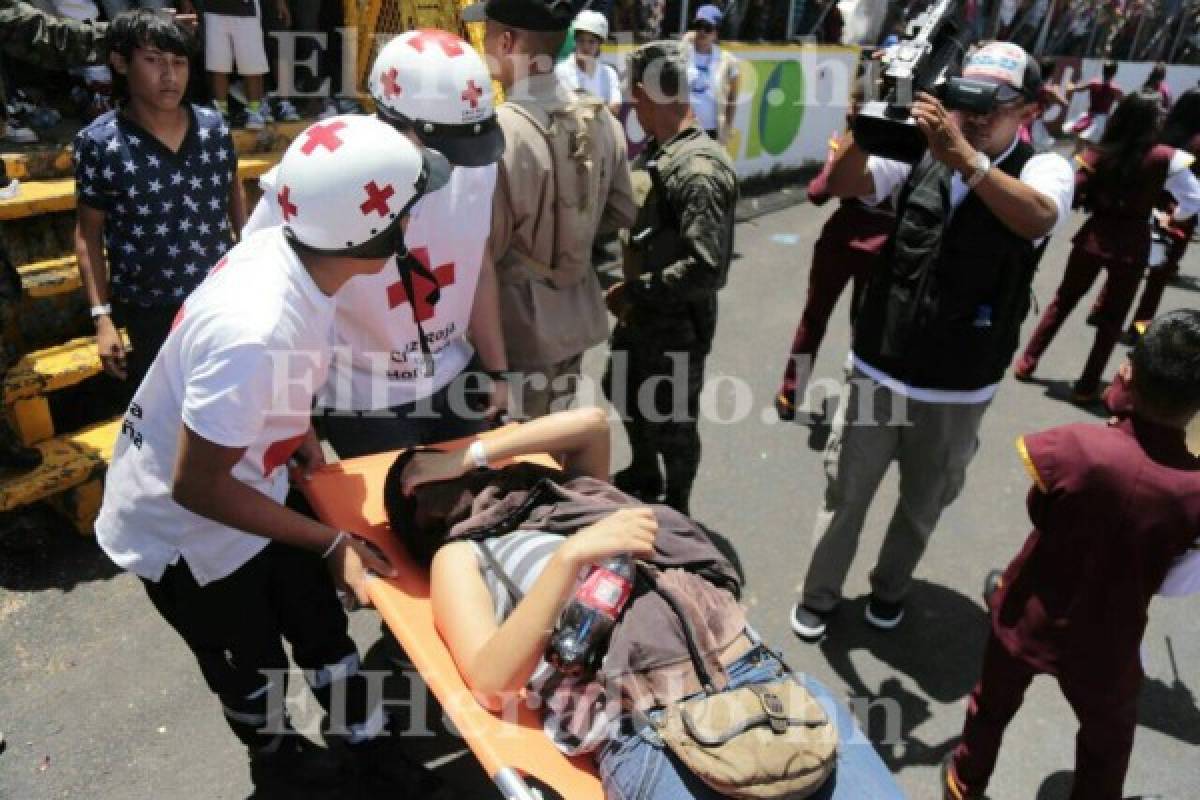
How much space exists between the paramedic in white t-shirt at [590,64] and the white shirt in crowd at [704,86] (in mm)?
815

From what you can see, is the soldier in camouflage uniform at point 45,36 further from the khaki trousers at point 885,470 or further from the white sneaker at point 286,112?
the khaki trousers at point 885,470

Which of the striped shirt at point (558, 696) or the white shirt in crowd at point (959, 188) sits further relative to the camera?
the white shirt in crowd at point (959, 188)

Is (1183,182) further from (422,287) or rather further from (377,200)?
(377,200)

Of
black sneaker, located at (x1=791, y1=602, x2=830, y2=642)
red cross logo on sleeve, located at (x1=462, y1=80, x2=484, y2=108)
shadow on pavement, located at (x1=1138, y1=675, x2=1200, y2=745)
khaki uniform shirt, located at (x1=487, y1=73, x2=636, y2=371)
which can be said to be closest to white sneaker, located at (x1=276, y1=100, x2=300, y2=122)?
khaki uniform shirt, located at (x1=487, y1=73, x2=636, y2=371)

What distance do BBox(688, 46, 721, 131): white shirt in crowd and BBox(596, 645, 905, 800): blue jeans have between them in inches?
258

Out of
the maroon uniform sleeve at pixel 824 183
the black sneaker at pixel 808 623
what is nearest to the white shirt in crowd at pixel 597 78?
the maroon uniform sleeve at pixel 824 183

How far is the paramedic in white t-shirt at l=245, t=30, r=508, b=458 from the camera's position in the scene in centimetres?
228

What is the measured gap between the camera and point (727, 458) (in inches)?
178

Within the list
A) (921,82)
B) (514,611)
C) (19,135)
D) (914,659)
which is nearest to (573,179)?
(921,82)

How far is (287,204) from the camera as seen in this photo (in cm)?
173

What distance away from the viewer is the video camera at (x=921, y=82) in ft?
7.52

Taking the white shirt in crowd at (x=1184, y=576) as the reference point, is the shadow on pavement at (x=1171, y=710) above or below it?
below

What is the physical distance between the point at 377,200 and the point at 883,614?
2.59 m

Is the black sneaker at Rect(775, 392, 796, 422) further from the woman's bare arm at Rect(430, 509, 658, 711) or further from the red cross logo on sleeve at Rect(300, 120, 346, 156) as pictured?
the red cross logo on sleeve at Rect(300, 120, 346, 156)
